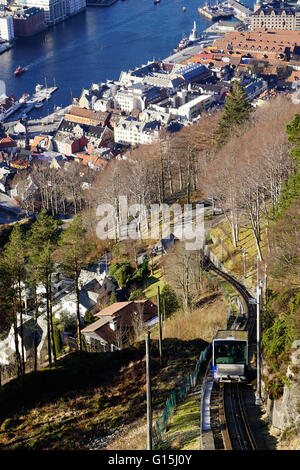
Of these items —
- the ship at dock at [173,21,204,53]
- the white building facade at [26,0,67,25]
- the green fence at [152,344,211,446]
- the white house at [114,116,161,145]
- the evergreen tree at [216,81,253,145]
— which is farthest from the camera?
the white building facade at [26,0,67,25]

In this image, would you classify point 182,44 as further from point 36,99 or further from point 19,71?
point 36,99

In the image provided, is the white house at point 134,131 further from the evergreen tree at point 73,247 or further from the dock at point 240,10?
the dock at point 240,10

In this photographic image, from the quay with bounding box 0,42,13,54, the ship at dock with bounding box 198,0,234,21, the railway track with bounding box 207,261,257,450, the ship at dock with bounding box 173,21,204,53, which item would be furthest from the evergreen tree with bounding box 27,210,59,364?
the ship at dock with bounding box 198,0,234,21

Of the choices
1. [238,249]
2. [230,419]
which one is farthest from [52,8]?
[230,419]

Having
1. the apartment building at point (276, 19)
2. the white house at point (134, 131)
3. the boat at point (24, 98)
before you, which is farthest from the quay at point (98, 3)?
the white house at point (134, 131)

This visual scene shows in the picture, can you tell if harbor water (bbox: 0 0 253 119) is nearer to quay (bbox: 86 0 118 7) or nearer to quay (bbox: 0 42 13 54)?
quay (bbox: 0 42 13 54)
